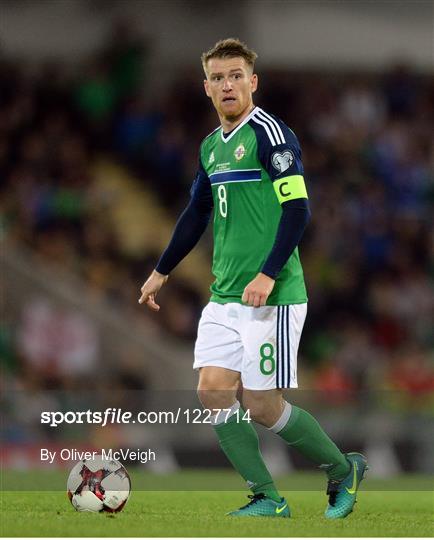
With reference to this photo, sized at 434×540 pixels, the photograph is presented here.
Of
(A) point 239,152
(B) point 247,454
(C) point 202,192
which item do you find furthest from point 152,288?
(B) point 247,454

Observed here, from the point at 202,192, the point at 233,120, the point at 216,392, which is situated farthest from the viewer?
the point at 202,192

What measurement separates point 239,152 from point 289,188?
0.36 m

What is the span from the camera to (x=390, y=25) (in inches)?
714

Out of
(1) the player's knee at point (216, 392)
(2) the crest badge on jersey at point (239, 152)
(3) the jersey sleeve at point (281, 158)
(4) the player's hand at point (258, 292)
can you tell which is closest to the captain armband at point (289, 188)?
(3) the jersey sleeve at point (281, 158)

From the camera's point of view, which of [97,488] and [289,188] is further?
[97,488]

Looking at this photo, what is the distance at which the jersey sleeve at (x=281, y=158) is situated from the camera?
6324 mm

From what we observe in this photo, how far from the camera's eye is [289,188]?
632 cm

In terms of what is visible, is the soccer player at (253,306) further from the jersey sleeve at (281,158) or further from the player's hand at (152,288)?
the player's hand at (152,288)

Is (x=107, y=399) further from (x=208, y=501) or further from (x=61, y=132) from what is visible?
(x=208, y=501)

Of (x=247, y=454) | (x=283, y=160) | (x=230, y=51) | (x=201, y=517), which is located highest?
(x=230, y=51)

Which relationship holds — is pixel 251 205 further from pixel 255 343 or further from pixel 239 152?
pixel 255 343

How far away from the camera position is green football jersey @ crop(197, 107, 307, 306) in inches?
254

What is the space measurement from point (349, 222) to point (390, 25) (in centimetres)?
327

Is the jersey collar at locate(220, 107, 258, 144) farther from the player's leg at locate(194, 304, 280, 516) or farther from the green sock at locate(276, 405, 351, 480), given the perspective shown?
the green sock at locate(276, 405, 351, 480)
